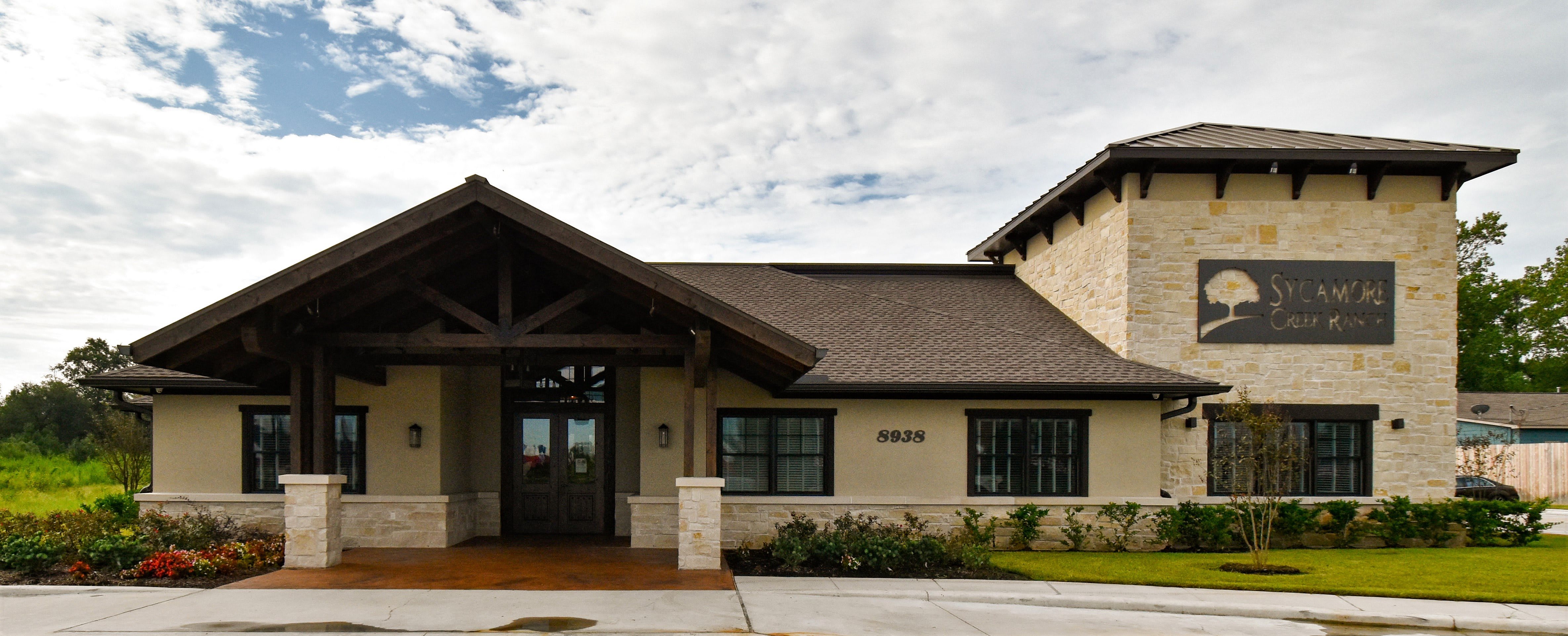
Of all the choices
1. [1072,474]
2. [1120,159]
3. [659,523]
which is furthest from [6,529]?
[1120,159]

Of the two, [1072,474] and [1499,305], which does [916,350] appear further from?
[1499,305]

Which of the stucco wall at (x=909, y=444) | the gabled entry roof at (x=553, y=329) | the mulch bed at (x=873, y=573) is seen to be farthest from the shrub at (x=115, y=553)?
the mulch bed at (x=873, y=573)

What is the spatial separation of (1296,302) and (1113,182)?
11.2ft

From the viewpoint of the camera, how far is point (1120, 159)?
47.2 feet

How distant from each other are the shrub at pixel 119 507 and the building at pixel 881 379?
2.44ft

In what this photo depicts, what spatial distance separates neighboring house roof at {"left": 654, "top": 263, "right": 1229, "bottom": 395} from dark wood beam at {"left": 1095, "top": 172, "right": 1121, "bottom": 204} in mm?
2460

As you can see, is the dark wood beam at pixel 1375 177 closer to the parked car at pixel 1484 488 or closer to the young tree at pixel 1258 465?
the young tree at pixel 1258 465

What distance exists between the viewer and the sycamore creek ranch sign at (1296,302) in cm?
1467

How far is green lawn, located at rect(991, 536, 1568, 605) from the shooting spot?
1043 centimetres

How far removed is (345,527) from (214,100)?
695 cm

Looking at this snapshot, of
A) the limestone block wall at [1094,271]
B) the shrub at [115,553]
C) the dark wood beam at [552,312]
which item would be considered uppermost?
the limestone block wall at [1094,271]

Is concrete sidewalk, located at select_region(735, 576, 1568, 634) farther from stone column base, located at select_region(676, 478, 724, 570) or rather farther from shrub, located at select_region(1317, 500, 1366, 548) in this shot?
shrub, located at select_region(1317, 500, 1366, 548)

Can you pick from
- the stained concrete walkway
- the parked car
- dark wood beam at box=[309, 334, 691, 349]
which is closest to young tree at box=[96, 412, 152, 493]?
dark wood beam at box=[309, 334, 691, 349]

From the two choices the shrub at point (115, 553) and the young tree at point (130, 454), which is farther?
the young tree at point (130, 454)
